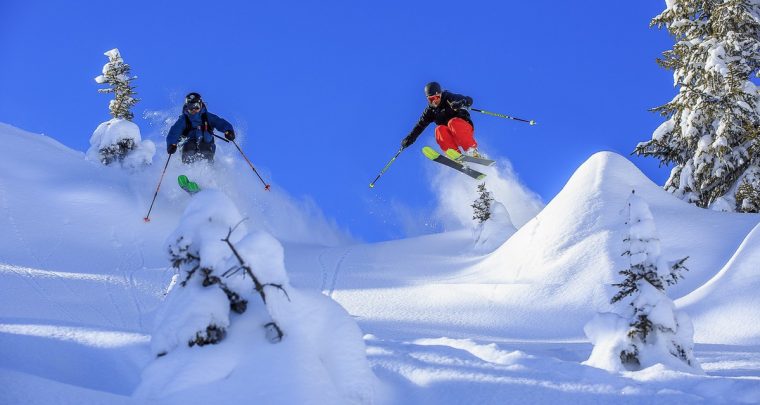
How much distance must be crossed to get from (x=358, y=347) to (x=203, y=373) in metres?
1.25

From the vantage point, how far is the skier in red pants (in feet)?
43.5

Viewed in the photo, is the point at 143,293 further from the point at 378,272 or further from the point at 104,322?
the point at 378,272

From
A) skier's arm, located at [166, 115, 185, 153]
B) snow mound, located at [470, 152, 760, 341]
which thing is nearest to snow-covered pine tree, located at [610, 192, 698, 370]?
snow mound, located at [470, 152, 760, 341]

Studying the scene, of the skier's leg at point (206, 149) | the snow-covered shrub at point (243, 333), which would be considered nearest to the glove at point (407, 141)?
the skier's leg at point (206, 149)

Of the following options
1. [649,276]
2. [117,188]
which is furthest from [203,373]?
[117,188]

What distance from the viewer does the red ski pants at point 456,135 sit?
528 inches

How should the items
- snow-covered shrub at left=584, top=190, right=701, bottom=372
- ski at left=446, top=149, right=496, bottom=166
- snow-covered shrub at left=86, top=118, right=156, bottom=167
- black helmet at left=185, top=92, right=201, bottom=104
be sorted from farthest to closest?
snow-covered shrub at left=86, top=118, right=156, bottom=167, black helmet at left=185, top=92, right=201, bottom=104, ski at left=446, top=149, right=496, bottom=166, snow-covered shrub at left=584, top=190, right=701, bottom=372

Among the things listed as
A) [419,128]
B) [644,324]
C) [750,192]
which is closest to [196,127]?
[419,128]

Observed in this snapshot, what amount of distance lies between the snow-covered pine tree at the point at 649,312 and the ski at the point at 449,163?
7059 mm

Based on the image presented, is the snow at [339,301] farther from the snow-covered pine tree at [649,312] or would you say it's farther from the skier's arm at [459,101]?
the skier's arm at [459,101]

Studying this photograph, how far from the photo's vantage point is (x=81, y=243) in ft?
63.8

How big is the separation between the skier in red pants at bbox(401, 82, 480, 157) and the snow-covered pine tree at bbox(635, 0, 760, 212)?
29.9ft

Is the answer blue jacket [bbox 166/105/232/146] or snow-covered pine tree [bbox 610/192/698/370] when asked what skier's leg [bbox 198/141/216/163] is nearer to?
blue jacket [bbox 166/105/232/146]

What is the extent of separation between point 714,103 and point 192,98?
14.4 meters
